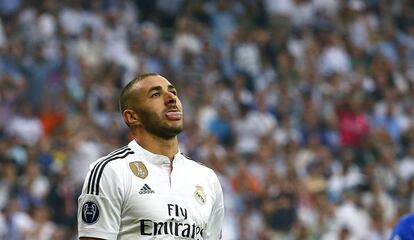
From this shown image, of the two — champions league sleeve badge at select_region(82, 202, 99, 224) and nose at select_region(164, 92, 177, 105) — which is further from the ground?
nose at select_region(164, 92, 177, 105)

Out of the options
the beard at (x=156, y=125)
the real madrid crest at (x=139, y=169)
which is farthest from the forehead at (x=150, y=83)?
the real madrid crest at (x=139, y=169)

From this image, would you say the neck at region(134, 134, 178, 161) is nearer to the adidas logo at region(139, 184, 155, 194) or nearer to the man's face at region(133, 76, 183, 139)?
the man's face at region(133, 76, 183, 139)

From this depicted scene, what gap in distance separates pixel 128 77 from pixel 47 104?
1.73 m

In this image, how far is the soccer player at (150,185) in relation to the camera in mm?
5035

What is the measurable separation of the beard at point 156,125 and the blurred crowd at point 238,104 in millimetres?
6655

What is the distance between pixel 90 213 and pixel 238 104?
1123 cm

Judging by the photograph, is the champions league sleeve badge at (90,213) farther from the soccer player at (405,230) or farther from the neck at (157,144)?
the soccer player at (405,230)

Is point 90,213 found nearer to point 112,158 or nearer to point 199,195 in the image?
point 112,158

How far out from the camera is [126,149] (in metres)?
5.36

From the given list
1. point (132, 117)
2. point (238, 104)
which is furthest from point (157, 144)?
point (238, 104)

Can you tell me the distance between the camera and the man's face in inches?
207

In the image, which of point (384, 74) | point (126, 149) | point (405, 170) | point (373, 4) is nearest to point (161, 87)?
point (126, 149)

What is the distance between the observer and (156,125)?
17.3ft

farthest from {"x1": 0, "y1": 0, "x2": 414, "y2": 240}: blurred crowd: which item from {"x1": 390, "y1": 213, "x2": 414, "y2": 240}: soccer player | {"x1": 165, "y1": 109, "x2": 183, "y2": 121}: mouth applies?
{"x1": 165, "y1": 109, "x2": 183, "y2": 121}: mouth
